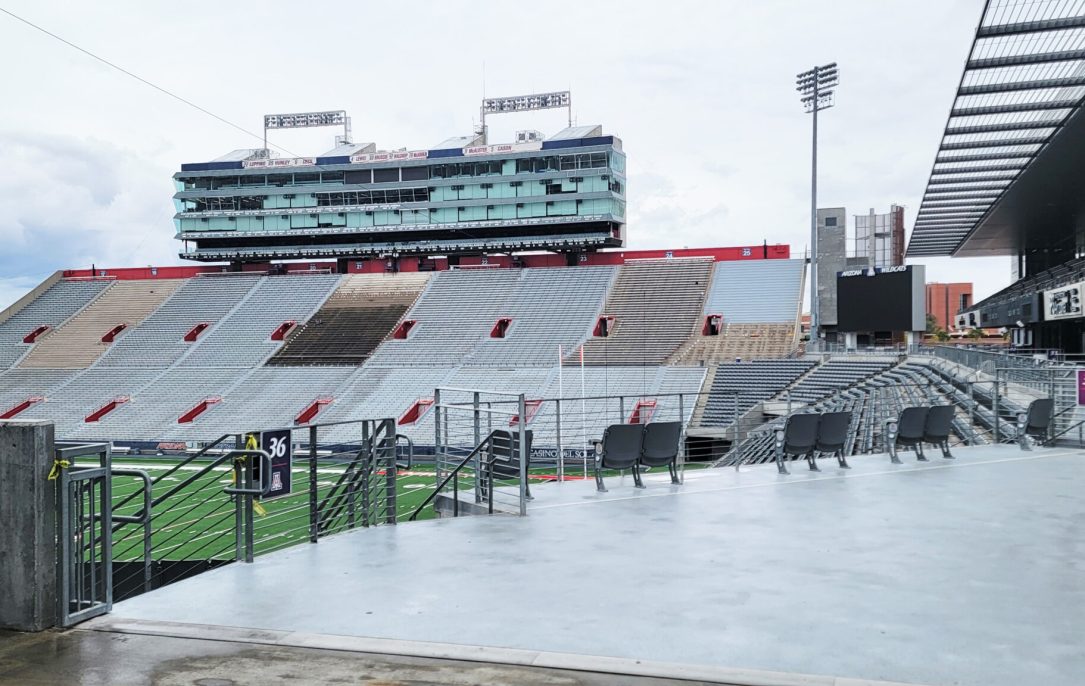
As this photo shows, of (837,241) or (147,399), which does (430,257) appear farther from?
(837,241)

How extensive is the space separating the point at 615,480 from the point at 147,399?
3952cm

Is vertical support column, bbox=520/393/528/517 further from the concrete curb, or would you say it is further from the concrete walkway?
the concrete curb

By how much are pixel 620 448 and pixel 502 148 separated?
49488 mm

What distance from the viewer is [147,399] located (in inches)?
1794

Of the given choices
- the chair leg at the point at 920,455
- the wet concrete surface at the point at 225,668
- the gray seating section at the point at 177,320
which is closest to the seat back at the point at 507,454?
the wet concrete surface at the point at 225,668

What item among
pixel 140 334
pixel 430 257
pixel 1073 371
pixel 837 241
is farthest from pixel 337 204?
pixel 1073 371

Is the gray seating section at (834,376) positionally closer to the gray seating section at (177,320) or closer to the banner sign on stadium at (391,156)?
the banner sign on stadium at (391,156)

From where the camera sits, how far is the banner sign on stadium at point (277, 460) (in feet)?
23.5

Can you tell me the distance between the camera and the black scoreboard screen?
108 feet

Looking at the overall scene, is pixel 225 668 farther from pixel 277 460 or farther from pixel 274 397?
pixel 274 397

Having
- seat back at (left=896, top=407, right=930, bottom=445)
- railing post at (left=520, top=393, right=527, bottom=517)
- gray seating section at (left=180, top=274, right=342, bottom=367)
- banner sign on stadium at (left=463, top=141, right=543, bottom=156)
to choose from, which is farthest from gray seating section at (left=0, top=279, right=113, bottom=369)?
seat back at (left=896, top=407, right=930, bottom=445)

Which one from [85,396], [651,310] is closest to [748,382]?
[651,310]

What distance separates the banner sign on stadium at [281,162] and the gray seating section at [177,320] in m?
7.62

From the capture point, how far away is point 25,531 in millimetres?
5566
